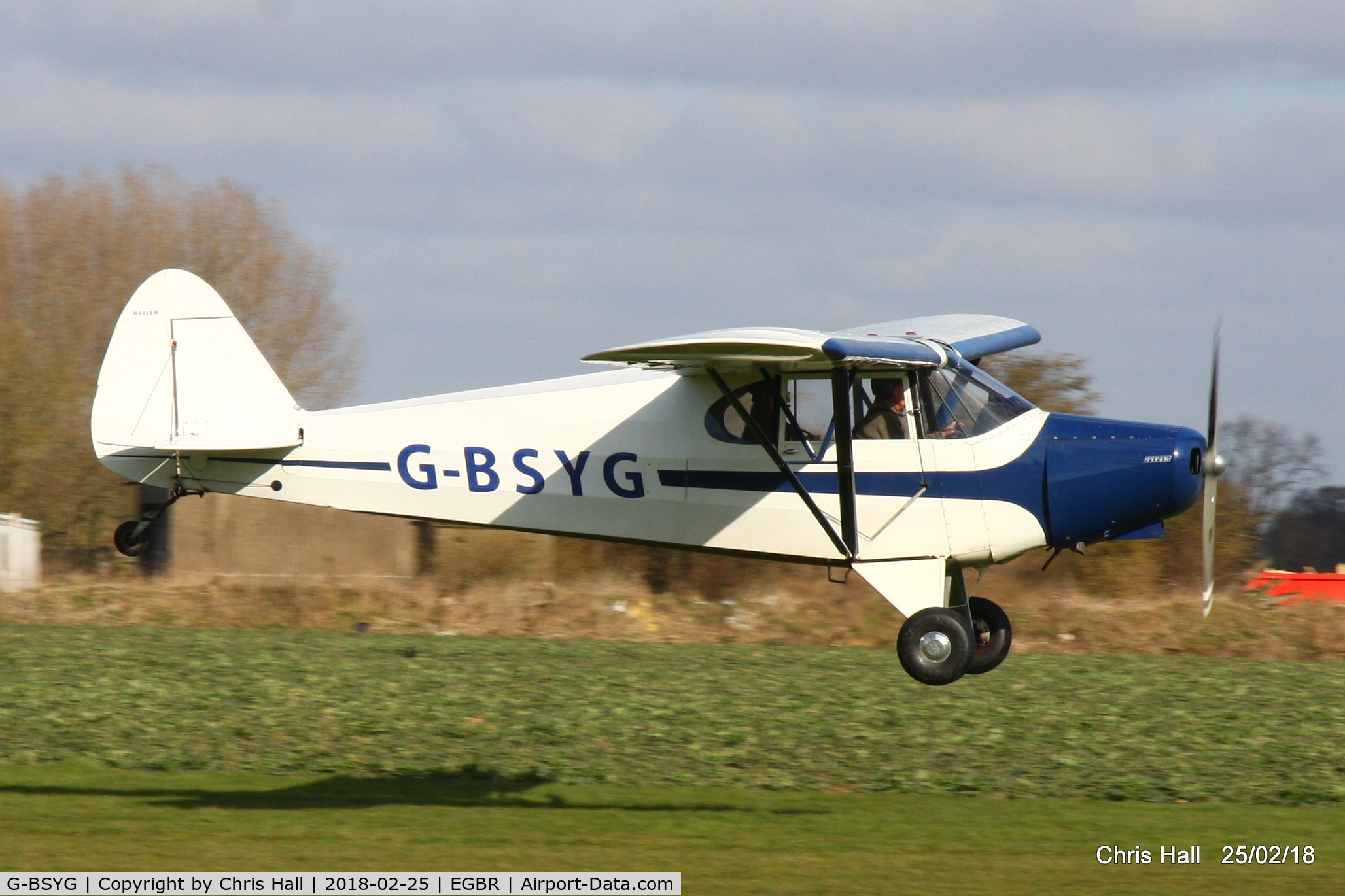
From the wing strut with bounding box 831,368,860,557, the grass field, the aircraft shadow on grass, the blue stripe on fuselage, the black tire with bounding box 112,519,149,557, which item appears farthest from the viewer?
the aircraft shadow on grass

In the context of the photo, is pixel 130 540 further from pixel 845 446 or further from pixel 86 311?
pixel 86 311

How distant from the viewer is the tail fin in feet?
37.9

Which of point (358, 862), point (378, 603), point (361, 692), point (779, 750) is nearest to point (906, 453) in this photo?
point (358, 862)

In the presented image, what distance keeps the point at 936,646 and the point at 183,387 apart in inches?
245

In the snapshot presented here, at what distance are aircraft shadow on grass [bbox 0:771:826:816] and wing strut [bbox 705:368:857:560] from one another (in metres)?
4.42

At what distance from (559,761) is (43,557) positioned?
19707 millimetres

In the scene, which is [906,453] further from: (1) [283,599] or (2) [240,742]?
(1) [283,599]

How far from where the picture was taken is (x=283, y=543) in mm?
28594

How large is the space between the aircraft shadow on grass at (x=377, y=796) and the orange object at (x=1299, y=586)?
1545cm

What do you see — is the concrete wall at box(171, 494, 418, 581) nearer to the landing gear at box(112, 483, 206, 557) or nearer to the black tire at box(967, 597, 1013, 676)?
the landing gear at box(112, 483, 206, 557)

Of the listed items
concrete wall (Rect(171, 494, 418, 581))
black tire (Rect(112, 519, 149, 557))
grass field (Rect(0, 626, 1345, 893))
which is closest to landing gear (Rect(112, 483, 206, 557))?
black tire (Rect(112, 519, 149, 557))

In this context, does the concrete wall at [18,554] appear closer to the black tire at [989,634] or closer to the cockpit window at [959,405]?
the black tire at [989,634]

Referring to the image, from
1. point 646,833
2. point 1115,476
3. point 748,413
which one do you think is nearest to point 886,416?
point 748,413

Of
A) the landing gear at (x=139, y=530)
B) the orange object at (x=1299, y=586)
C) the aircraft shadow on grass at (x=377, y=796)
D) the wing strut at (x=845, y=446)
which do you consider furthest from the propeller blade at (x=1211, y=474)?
the orange object at (x=1299, y=586)
